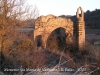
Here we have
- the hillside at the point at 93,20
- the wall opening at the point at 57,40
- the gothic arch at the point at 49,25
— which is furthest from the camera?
the hillside at the point at 93,20

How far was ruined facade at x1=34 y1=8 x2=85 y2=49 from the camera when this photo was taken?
2491 centimetres

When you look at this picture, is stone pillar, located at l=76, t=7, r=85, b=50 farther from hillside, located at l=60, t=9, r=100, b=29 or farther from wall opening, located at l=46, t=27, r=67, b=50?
hillside, located at l=60, t=9, r=100, b=29

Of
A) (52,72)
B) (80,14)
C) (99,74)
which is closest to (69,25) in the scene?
(80,14)

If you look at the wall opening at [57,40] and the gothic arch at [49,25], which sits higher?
the gothic arch at [49,25]

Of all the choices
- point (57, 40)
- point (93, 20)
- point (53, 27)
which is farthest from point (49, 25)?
point (93, 20)

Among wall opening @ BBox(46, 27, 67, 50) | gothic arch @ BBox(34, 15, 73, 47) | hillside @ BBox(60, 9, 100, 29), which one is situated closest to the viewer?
gothic arch @ BBox(34, 15, 73, 47)

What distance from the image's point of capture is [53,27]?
25.8m

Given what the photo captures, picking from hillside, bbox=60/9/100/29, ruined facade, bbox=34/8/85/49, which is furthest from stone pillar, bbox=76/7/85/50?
hillside, bbox=60/9/100/29

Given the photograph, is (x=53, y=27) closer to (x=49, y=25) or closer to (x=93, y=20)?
(x=49, y=25)

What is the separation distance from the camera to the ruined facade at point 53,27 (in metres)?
24.9

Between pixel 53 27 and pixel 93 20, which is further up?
pixel 93 20

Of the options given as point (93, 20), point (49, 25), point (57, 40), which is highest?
point (93, 20)

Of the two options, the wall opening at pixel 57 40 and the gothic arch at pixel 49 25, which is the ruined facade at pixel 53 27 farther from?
the wall opening at pixel 57 40

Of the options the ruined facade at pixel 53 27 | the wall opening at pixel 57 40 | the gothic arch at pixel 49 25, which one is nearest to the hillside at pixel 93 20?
the wall opening at pixel 57 40
